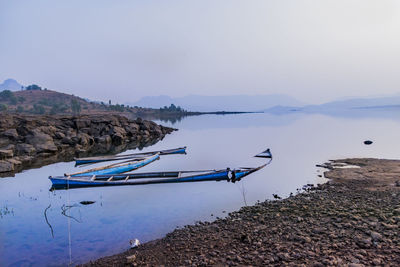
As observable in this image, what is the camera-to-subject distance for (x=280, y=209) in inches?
486

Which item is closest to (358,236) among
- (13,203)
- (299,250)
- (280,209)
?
(299,250)

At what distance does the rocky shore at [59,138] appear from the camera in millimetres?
30994

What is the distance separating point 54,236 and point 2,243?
2030mm

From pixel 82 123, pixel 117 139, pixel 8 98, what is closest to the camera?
pixel 117 139

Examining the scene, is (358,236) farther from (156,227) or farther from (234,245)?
(156,227)

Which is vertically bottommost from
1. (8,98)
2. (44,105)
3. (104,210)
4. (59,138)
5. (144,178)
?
(104,210)

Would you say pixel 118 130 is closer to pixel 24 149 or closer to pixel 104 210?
pixel 24 149

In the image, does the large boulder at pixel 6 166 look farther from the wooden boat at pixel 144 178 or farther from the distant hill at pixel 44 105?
the distant hill at pixel 44 105

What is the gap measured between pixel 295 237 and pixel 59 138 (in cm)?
4211

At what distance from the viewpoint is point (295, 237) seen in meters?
8.84

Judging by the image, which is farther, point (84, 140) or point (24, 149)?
point (84, 140)

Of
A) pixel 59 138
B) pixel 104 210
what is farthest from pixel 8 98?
pixel 104 210

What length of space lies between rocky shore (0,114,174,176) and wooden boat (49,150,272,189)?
10144 mm

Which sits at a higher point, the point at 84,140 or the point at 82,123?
the point at 82,123
